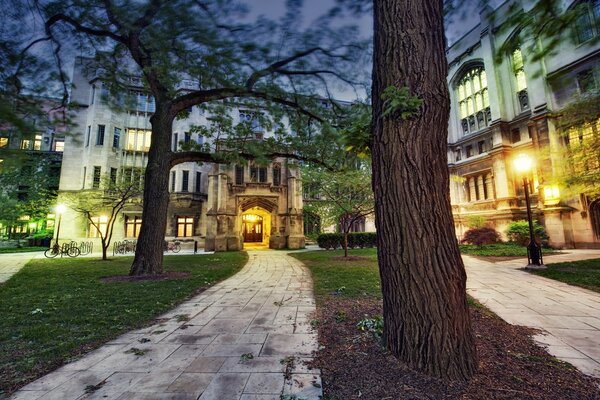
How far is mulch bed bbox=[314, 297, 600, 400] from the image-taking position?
2047 millimetres

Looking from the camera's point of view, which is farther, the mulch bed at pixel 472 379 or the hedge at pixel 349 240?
the hedge at pixel 349 240

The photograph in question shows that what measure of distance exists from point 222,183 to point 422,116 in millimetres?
20811

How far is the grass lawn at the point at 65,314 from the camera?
9.25 ft

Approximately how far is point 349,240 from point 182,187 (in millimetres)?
15414

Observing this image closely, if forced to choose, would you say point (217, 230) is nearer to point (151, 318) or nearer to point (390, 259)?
point (151, 318)

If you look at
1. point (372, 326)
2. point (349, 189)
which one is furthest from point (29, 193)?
point (372, 326)

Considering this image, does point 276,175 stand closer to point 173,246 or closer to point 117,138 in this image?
point 173,246

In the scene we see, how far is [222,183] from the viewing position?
21.9m

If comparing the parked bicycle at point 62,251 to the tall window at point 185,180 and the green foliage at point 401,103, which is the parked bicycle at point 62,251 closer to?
the tall window at point 185,180

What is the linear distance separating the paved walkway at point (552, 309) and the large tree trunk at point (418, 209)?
1410 millimetres

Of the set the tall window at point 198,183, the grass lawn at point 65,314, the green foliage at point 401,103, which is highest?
the tall window at point 198,183

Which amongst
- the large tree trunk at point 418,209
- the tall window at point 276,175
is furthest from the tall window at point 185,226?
the large tree trunk at point 418,209

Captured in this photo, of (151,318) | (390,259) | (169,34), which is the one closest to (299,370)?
(390,259)

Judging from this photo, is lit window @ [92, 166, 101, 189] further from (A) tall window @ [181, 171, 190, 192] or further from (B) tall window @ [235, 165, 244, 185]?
(B) tall window @ [235, 165, 244, 185]
